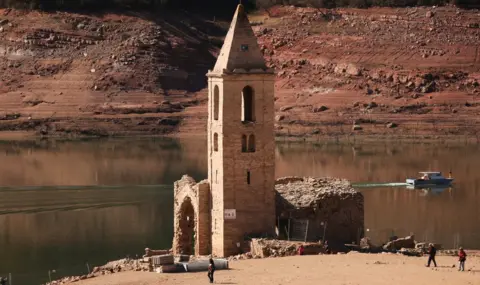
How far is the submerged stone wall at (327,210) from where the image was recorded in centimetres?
5600

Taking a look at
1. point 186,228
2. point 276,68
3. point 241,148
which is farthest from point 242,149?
point 276,68

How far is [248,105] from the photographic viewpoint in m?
55.9

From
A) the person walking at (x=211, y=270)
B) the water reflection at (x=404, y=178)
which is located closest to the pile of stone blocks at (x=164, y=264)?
the person walking at (x=211, y=270)

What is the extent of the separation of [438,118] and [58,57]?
34.3 metres

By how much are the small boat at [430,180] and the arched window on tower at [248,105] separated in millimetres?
31949

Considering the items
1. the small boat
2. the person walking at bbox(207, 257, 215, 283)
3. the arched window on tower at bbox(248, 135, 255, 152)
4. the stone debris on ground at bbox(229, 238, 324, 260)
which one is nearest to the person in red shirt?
the stone debris on ground at bbox(229, 238, 324, 260)

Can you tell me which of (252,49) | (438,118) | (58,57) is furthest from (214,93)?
(58,57)

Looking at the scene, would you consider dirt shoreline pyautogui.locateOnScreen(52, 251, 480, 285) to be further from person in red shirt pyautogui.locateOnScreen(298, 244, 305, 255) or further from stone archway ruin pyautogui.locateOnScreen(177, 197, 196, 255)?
stone archway ruin pyautogui.locateOnScreen(177, 197, 196, 255)

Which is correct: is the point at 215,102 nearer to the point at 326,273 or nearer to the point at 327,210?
the point at 327,210

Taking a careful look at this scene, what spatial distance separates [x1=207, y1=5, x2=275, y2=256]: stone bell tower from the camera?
180 feet

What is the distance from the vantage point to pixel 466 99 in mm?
120500

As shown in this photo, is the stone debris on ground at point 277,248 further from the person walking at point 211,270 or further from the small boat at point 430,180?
the small boat at point 430,180

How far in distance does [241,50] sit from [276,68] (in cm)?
7857

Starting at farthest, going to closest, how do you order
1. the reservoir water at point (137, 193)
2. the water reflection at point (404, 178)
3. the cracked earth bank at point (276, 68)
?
the cracked earth bank at point (276, 68) → the water reflection at point (404, 178) → the reservoir water at point (137, 193)
